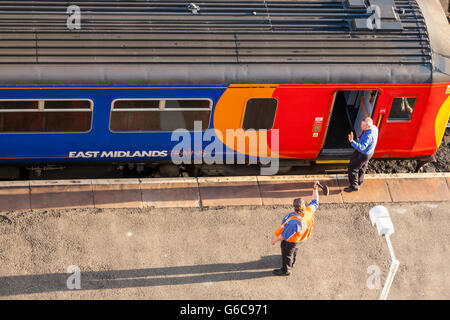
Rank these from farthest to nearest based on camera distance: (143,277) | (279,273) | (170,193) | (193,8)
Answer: (193,8)
(170,193)
(279,273)
(143,277)

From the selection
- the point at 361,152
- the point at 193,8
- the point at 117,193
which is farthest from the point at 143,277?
the point at 193,8


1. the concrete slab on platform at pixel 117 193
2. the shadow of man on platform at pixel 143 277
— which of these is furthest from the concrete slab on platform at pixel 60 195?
the shadow of man on platform at pixel 143 277

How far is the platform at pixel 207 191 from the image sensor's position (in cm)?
1429

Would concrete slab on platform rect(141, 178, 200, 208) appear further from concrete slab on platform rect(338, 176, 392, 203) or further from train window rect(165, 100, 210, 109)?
concrete slab on platform rect(338, 176, 392, 203)

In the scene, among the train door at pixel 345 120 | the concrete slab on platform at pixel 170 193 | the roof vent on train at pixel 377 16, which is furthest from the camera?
the train door at pixel 345 120

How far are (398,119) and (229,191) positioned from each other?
3629mm

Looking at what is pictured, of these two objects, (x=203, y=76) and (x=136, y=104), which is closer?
(x=203, y=76)

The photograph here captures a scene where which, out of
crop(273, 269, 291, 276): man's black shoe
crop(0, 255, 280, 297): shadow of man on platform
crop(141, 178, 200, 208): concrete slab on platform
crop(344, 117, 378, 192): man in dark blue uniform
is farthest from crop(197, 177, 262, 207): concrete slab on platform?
crop(344, 117, 378, 192): man in dark blue uniform

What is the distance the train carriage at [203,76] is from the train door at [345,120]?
0.67 feet

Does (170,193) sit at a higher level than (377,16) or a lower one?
lower

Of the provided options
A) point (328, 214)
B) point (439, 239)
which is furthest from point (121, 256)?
point (439, 239)

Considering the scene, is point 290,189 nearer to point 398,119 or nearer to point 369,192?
point 369,192

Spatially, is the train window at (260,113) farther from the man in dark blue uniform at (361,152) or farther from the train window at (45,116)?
the train window at (45,116)

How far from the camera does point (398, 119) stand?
1529 centimetres
